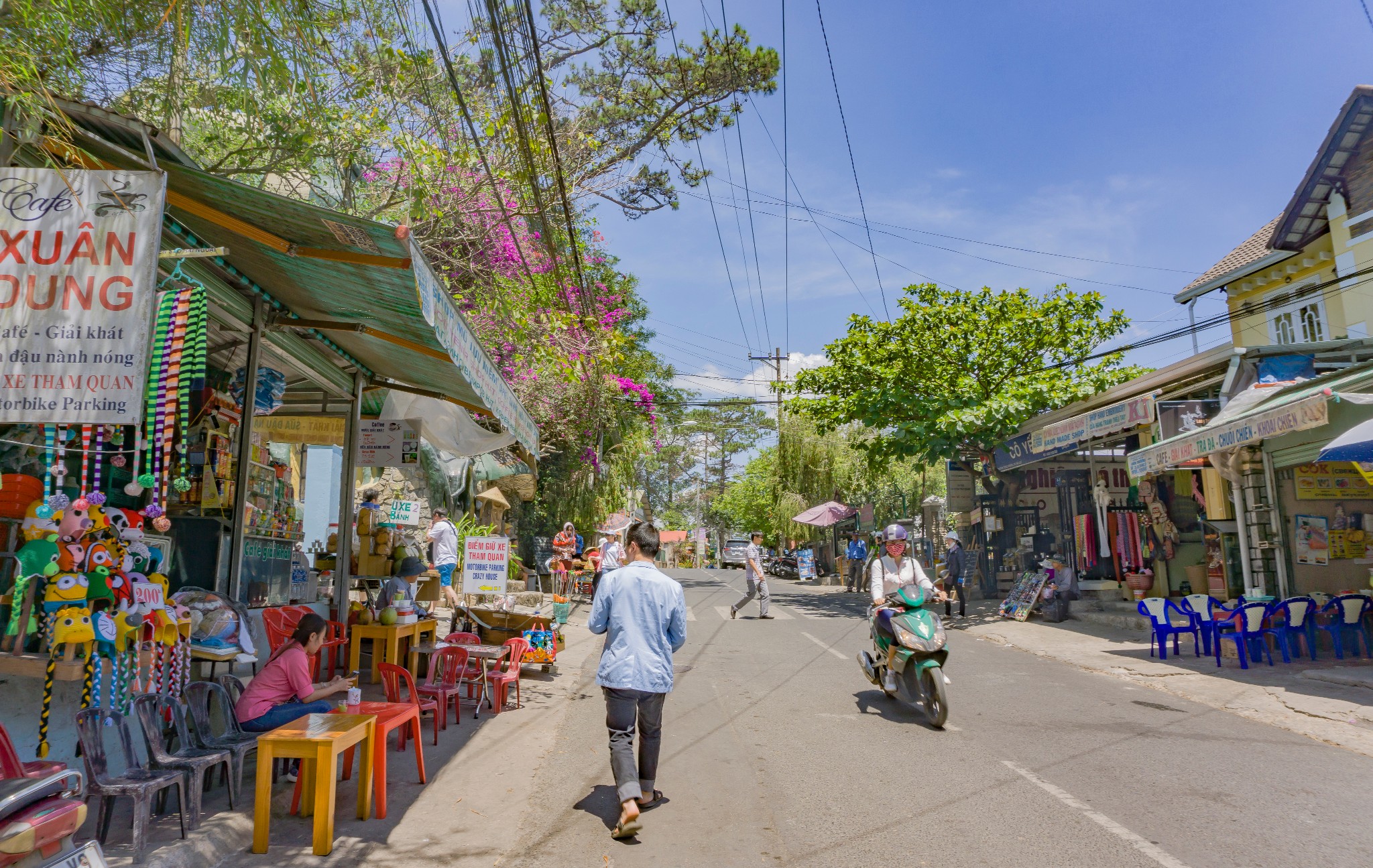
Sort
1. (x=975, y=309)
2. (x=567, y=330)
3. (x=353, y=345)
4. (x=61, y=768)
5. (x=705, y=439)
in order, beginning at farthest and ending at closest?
(x=705, y=439) < (x=975, y=309) < (x=567, y=330) < (x=353, y=345) < (x=61, y=768)

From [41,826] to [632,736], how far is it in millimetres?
2761

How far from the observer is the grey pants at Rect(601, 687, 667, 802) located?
4.62 metres

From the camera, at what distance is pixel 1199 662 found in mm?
10461

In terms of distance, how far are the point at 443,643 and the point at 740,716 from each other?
9.84ft

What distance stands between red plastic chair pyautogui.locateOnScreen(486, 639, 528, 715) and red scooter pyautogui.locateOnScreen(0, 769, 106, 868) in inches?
197

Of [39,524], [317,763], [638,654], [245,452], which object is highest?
[245,452]

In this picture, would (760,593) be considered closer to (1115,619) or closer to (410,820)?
(1115,619)

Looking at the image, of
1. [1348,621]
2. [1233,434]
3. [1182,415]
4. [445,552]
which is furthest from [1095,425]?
[445,552]

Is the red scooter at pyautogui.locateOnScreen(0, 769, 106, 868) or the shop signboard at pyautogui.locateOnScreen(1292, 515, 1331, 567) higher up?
the shop signboard at pyautogui.locateOnScreen(1292, 515, 1331, 567)

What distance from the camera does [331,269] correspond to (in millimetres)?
5535

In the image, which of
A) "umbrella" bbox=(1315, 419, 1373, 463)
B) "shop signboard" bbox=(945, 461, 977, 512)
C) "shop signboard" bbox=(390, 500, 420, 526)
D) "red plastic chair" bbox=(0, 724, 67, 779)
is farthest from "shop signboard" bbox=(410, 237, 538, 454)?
"shop signboard" bbox=(945, 461, 977, 512)

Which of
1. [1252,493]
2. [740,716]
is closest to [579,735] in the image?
[740,716]

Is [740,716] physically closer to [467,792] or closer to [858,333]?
[467,792]

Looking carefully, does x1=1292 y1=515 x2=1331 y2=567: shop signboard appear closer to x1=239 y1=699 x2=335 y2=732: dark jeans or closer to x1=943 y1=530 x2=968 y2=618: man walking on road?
x1=943 y1=530 x2=968 y2=618: man walking on road
